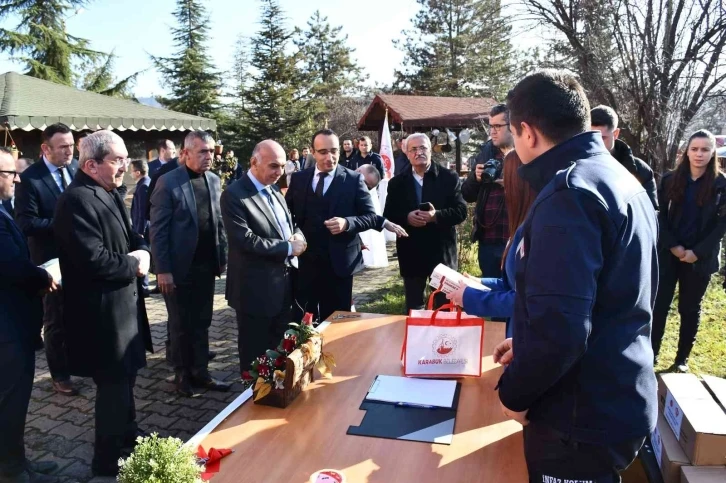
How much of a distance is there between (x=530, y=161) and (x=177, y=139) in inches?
495

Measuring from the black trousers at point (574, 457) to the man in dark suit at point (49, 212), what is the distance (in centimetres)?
399

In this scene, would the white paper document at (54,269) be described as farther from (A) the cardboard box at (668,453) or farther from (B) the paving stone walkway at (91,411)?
(A) the cardboard box at (668,453)

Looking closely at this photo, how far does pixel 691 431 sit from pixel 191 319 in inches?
140

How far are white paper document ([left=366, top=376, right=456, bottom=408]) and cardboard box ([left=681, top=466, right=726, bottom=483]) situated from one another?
1111mm

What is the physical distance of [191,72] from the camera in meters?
30.5

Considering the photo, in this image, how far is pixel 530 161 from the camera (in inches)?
67.6

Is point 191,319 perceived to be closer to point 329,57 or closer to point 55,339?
point 55,339

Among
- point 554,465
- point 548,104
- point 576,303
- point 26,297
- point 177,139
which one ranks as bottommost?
point 554,465

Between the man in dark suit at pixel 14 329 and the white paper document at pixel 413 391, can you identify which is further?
the man in dark suit at pixel 14 329

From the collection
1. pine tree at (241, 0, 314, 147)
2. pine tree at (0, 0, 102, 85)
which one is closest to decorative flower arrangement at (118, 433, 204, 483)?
pine tree at (0, 0, 102, 85)

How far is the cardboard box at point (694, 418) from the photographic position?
2.42 metres

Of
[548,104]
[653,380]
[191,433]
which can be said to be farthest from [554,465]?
[191,433]

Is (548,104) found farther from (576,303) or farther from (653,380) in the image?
(653,380)

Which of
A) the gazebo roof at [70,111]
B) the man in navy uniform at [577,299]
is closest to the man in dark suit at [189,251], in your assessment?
the man in navy uniform at [577,299]
